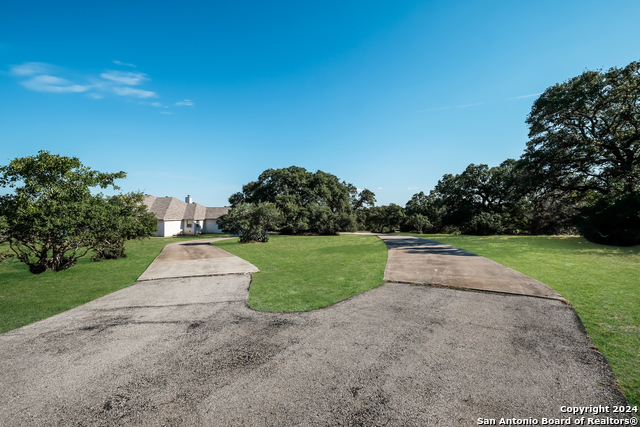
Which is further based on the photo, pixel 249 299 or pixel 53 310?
pixel 249 299

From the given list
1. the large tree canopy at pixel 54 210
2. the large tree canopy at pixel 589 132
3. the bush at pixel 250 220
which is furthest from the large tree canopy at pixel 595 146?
the large tree canopy at pixel 54 210

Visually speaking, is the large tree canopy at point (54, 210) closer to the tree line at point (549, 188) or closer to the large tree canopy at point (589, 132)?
the tree line at point (549, 188)

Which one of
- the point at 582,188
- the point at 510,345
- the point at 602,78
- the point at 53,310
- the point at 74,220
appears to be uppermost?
the point at 602,78

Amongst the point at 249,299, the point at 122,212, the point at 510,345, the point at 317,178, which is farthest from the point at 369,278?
the point at 317,178

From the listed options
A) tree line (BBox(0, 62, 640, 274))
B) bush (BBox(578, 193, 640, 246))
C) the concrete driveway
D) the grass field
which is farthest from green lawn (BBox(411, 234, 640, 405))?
tree line (BBox(0, 62, 640, 274))

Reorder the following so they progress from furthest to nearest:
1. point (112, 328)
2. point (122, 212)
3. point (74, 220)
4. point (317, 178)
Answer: point (317, 178)
point (122, 212)
point (74, 220)
point (112, 328)

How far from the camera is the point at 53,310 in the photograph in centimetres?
558

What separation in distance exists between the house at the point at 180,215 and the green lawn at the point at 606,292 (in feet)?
96.4

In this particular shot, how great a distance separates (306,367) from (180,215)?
36.9 m

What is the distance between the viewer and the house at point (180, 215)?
1255 inches

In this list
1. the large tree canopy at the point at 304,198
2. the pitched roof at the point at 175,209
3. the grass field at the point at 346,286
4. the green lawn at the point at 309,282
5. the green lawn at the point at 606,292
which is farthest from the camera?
the pitched roof at the point at 175,209

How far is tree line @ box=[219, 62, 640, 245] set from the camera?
51.8 ft

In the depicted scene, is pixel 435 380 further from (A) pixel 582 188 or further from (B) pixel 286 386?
(A) pixel 582 188

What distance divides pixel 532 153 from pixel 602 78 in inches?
213
